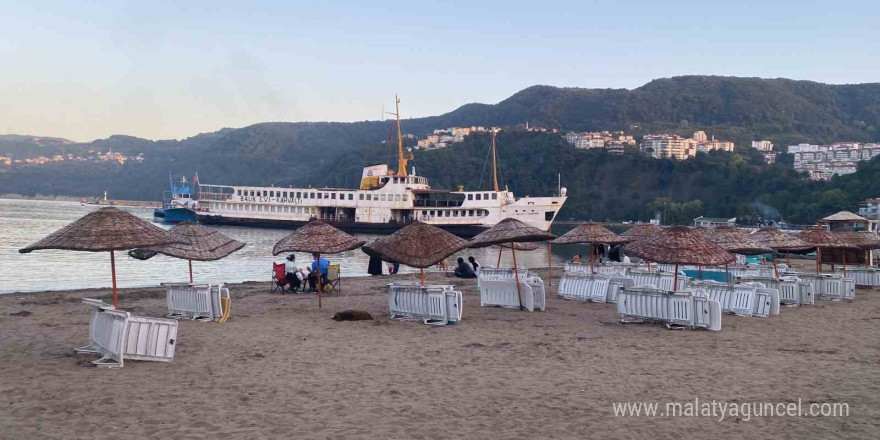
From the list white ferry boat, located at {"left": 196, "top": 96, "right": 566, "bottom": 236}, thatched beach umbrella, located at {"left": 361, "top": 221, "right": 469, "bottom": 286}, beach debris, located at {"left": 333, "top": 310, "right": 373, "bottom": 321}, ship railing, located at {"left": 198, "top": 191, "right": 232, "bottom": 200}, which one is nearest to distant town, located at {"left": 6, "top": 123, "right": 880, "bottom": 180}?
white ferry boat, located at {"left": 196, "top": 96, "right": 566, "bottom": 236}

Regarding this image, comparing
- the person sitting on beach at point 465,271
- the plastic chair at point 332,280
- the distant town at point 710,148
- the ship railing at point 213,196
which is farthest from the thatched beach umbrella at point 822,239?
the distant town at point 710,148

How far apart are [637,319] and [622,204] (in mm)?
82805

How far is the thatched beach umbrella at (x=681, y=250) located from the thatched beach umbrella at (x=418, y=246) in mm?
2679

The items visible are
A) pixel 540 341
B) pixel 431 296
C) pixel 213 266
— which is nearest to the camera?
pixel 540 341

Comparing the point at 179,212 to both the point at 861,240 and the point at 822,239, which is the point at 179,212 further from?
the point at 822,239

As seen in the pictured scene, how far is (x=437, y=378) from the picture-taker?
6609 mm

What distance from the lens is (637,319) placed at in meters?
10.3

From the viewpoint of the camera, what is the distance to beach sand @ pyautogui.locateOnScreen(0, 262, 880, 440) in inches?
198

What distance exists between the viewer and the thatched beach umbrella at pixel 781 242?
14.6m

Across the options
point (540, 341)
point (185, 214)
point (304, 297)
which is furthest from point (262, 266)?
point (185, 214)

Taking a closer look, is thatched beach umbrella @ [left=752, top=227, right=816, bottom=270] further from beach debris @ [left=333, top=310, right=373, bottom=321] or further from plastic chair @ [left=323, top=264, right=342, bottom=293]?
plastic chair @ [left=323, top=264, right=342, bottom=293]

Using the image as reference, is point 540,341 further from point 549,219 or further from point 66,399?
point 549,219

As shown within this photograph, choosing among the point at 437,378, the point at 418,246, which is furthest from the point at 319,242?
the point at 437,378

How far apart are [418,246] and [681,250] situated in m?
3.69
